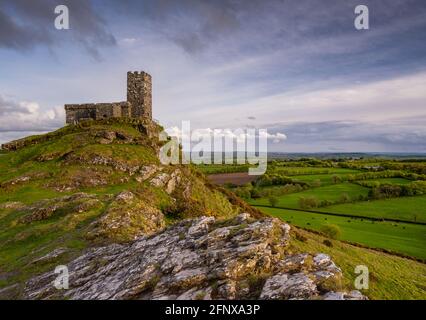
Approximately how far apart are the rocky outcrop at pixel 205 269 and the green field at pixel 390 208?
90.5 m

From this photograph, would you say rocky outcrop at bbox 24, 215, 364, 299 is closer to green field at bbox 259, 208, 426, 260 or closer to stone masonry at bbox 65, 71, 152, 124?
stone masonry at bbox 65, 71, 152, 124

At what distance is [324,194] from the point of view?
123938mm

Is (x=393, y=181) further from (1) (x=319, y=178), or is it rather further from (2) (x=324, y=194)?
(2) (x=324, y=194)

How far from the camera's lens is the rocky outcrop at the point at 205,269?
13406 mm

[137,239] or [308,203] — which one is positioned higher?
[137,239]

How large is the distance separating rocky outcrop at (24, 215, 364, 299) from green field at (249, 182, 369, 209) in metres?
97.4

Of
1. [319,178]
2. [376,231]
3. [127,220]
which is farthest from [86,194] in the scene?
[319,178]

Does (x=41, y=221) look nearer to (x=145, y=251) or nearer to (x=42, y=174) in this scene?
(x=42, y=174)

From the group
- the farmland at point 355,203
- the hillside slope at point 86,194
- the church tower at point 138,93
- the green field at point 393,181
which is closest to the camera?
the hillside slope at point 86,194

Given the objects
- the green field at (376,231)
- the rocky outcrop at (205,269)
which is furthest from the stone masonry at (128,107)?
the green field at (376,231)

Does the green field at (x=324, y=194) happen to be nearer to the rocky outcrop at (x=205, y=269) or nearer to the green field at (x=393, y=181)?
the green field at (x=393, y=181)

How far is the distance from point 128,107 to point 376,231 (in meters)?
64.1

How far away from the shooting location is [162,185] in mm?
38375

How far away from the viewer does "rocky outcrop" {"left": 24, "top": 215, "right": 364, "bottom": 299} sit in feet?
44.0
